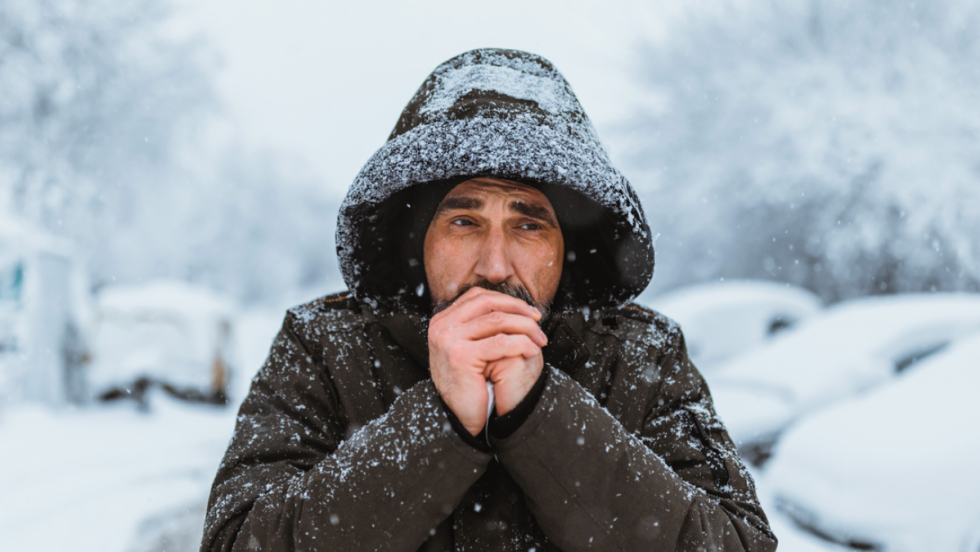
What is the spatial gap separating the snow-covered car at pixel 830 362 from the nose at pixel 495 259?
3.60 meters

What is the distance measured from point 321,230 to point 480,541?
30.0 meters

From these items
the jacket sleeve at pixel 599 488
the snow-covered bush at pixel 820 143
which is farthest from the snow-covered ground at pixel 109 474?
the snow-covered bush at pixel 820 143

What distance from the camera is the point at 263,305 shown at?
1062 inches

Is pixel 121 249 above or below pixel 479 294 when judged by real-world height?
above

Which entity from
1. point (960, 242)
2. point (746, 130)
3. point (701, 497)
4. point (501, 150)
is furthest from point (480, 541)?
point (746, 130)

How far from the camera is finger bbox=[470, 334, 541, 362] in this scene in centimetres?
111

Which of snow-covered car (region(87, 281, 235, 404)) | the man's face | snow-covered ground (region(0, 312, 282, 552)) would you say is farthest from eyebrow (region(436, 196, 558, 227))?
snow-covered car (region(87, 281, 235, 404))

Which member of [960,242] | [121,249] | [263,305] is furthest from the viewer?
[263,305]

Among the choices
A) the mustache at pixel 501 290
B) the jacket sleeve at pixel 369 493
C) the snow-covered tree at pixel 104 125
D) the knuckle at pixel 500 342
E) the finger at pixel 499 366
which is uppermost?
the snow-covered tree at pixel 104 125

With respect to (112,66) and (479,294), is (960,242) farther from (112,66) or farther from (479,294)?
(112,66)

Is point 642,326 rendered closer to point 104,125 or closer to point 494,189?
point 494,189

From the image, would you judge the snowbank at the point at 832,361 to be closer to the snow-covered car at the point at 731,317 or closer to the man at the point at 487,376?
the snow-covered car at the point at 731,317

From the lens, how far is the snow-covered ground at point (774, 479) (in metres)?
2.87

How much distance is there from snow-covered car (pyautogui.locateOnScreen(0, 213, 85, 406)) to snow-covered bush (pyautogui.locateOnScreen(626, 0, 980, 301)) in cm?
1100
